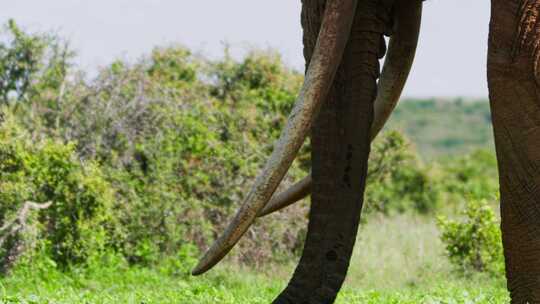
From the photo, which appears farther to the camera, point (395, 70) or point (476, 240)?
point (476, 240)

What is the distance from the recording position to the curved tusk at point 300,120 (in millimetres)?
4453

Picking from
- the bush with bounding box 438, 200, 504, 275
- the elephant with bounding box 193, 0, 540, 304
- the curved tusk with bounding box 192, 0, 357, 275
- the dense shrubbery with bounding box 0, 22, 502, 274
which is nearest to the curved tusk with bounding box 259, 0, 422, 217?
the elephant with bounding box 193, 0, 540, 304

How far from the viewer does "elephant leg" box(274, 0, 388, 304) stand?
4914mm

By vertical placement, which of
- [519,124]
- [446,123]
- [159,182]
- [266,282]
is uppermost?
[446,123]

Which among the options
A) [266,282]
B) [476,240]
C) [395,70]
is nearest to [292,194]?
[395,70]

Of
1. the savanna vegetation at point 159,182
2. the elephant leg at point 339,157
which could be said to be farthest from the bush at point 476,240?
the elephant leg at point 339,157

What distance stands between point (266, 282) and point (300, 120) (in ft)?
17.5

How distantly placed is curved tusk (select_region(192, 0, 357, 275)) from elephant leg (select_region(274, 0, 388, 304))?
0.29 metres

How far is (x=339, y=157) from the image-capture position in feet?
16.6

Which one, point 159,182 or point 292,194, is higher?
point 159,182

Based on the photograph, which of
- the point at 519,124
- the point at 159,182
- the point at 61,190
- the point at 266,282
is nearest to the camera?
the point at 519,124

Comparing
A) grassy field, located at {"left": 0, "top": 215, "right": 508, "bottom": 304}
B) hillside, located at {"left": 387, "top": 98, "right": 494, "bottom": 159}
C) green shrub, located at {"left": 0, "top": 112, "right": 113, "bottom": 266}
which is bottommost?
grassy field, located at {"left": 0, "top": 215, "right": 508, "bottom": 304}

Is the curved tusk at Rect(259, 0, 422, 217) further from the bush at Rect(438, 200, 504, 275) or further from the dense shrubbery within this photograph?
the bush at Rect(438, 200, 504, 275)

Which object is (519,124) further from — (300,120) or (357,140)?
(300,120)
